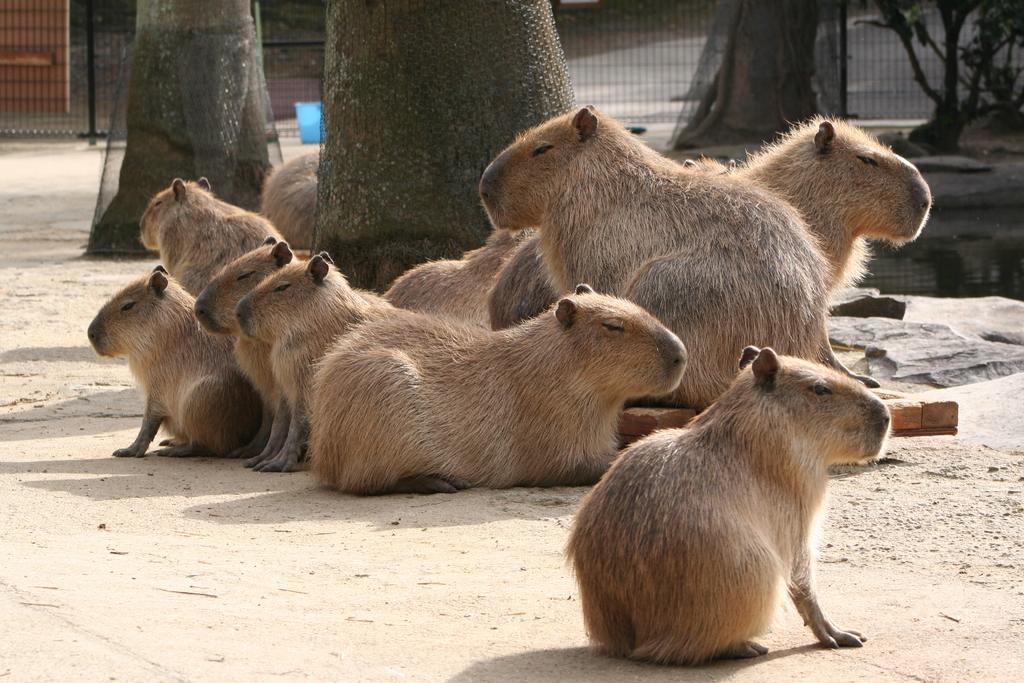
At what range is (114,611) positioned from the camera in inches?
150

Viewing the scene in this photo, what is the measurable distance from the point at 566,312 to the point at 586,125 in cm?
105

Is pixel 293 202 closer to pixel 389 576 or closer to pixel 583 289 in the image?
pixel 583 289

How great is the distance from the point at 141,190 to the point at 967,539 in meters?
8.58

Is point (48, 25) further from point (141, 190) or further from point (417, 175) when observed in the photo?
point (417, 175)

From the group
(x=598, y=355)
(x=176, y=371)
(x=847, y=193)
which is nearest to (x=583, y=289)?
(x=598, y=355)

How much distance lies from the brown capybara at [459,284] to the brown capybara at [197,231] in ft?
3.42

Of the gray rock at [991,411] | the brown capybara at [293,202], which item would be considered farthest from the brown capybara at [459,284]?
the brown capybara at [293,202]

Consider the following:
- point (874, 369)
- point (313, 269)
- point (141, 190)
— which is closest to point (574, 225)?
point (313, 269)

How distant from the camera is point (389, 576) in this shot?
14.5 feet

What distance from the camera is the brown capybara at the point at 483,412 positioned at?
18.3ft

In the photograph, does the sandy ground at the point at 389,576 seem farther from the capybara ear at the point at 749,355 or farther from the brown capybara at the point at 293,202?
the brown capybara at the point at 293,202

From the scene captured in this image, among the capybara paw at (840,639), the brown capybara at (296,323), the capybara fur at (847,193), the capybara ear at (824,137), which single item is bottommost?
the capybara paw at (840,639)

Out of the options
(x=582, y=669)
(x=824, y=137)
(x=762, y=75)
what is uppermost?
(x=762, y=75)

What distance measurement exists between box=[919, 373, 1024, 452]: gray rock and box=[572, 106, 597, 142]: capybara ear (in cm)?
165
